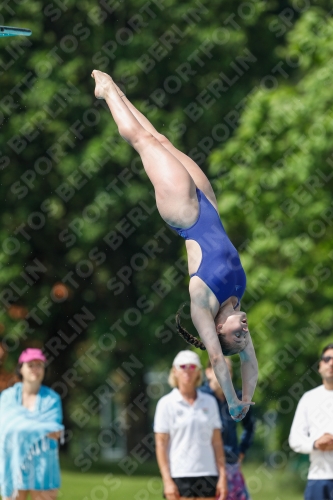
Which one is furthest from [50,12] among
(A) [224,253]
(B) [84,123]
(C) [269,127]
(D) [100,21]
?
(A) [224,253]

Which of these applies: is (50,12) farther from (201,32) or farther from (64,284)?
(64,284)

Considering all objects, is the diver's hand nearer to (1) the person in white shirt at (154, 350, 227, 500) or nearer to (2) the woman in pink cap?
(1) the person in white shirt at (154, 350, 227, 500)

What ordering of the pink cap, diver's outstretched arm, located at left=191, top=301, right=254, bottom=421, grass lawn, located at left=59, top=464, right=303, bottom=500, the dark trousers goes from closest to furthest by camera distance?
1. diver's outstretched arm, located at left=191, top=301, right=254, bottom=421
2. the dark trousers
3. the pink cap
4. grass lawn, located at left=59, top=464, right=303, bottom=500

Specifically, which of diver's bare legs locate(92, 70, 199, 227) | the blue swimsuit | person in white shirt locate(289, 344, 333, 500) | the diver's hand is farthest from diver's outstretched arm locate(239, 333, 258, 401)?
person in white shirt locate(289, 344, 333, 500)

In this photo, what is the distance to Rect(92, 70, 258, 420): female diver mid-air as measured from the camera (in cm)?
678

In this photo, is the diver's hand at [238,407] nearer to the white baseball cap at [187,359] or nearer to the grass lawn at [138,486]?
the white baseball cap at [187,359]

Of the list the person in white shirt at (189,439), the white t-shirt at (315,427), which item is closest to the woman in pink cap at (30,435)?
the person in white shirt at (189,439)

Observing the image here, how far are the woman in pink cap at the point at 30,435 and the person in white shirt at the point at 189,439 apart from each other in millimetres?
1107

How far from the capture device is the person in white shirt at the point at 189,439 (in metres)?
9.36

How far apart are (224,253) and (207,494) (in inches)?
127

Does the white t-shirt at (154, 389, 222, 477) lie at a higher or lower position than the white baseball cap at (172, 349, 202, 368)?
lower

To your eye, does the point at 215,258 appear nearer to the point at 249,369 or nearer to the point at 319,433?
the point at 249,369

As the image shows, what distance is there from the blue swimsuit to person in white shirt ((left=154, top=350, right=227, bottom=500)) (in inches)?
97.0

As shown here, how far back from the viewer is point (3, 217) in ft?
63.9
